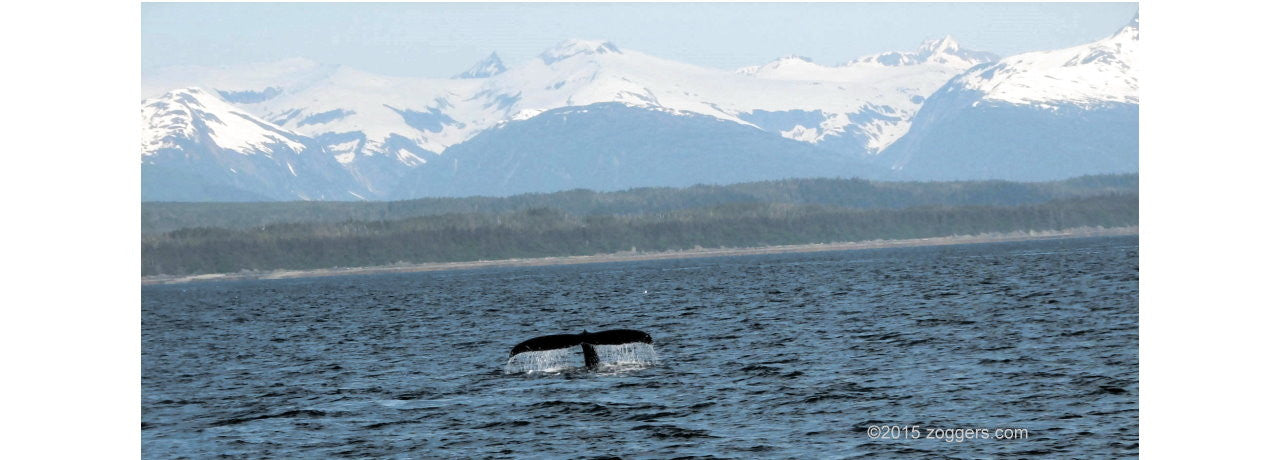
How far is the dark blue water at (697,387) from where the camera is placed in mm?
49906

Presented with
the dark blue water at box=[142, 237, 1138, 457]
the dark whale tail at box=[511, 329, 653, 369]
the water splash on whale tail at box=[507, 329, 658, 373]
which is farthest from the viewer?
the water splash on whale tail at box=[507, 329, 658, 373]

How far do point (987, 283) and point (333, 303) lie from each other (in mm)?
82216

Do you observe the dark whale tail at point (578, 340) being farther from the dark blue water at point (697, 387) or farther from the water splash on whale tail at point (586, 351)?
the dark blue water at point (697, 387)

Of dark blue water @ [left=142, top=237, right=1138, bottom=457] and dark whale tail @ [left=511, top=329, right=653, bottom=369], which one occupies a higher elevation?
dark whale tail @ [left=511, top=329, right=653, bottom=369]

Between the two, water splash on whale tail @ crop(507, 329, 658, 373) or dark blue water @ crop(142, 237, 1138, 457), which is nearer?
dark blue water @ crop(142, 237, 1138, 457)

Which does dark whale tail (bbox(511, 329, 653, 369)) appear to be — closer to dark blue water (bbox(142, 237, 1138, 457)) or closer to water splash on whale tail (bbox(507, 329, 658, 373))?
water splash on whale tail (bbox(507, 329, 658, 373))

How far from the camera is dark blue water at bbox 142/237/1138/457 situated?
49906 mm

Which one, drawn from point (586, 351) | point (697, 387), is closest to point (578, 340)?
point (697, 387)

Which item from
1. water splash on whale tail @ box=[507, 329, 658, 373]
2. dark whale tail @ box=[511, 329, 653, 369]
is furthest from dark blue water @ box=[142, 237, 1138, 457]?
dark whale tail @ box=[511, 329, 653, 369]
